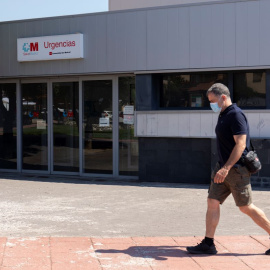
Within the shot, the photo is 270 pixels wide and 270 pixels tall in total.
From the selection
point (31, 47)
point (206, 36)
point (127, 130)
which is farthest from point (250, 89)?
point (31, 47)

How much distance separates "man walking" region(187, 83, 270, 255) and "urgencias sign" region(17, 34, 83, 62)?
688cm

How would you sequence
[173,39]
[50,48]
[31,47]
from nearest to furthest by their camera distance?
1. [173,39]
2. [50,48]
3. [31,47]

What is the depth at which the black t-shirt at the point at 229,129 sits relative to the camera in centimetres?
589

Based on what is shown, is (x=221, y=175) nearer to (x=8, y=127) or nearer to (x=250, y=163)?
(x=250, y=163)

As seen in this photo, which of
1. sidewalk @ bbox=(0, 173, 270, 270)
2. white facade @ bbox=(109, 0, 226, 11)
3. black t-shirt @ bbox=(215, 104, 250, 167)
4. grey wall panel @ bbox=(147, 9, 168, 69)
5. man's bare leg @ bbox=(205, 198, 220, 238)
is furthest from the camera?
white facade @ bbox=(109, 0, 226, 11)

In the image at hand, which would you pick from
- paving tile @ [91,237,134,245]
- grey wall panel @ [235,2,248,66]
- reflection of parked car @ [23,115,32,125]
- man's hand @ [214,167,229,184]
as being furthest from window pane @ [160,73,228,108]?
man's hand @ [214,167,229,184]

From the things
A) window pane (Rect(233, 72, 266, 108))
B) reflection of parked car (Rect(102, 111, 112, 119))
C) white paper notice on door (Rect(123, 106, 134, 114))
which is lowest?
reflection of parked car (Rect(102, 111, 112, 119))

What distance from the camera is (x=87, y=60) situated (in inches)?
496

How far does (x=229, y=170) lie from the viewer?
5.95 metres

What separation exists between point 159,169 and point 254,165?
6140 millimetres

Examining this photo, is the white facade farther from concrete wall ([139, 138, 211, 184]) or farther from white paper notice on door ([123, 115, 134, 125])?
concrete wall ([139, 138, 211, 184])

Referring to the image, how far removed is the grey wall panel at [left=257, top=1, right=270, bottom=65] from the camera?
11.0m

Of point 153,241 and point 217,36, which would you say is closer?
point 153,241

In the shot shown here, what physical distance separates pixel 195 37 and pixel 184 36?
0.80 ft
